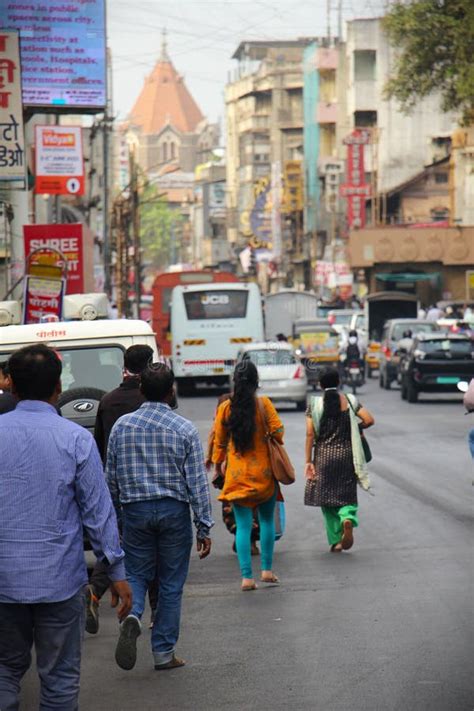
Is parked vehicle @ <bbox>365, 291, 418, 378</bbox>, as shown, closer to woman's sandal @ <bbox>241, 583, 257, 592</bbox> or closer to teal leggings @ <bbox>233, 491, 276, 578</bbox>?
teal leggings @ <bbox>233, 491, 276, 578</bbox>

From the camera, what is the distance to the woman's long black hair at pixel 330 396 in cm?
1311

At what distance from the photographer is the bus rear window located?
153 ft

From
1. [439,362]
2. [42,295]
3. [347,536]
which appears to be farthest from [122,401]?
[439,362]

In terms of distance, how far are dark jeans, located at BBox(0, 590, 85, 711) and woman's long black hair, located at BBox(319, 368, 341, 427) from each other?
739 centimetres

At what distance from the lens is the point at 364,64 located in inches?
3733

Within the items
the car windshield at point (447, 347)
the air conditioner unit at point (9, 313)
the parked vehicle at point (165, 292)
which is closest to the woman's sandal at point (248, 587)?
the air conditioner unit at point (9, 313)

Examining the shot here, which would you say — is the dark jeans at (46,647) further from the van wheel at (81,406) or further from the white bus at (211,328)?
the white bus at (211,328)

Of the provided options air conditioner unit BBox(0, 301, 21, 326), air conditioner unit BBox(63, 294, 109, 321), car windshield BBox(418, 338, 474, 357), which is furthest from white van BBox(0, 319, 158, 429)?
→ car windshield BBox(418, 338, 474, 357)

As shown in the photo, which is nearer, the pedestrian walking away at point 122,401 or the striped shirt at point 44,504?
the striped shirt at point 44,504

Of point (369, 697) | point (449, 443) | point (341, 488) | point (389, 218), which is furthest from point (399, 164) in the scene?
point (369, 697)

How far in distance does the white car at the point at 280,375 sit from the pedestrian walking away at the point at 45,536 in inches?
1142

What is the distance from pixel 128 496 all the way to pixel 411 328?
124 feet

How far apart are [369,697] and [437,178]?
3063 inches

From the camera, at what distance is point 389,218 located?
8744cm
